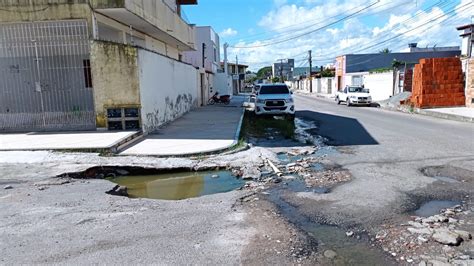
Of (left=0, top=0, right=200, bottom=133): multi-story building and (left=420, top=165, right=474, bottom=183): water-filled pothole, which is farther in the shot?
(left=0, top=0, right=200, bottom=133): multi-story building

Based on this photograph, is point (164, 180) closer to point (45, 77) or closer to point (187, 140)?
point (187, 140)

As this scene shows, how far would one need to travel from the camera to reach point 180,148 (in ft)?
34.5

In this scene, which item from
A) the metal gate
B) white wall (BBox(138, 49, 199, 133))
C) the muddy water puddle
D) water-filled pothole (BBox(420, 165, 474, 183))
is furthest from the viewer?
white wall (BBox(138, 49, 199, 133))

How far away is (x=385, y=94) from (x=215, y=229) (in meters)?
31.0

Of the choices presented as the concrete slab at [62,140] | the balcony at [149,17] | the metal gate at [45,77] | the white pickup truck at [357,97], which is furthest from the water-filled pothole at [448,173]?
the white pickup truck at [357,97]

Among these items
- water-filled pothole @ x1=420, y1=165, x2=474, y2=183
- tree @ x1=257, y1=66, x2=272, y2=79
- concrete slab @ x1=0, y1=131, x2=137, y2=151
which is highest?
tree @ x1=257, y1=66, x2=272, y2=79

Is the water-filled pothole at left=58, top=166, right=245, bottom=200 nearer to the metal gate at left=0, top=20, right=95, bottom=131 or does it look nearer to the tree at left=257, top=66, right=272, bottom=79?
the metal gate at left=0, top=20, right=95, bottom=131

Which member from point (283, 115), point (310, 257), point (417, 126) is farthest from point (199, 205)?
point (283, 115)

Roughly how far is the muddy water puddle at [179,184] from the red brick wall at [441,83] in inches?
771

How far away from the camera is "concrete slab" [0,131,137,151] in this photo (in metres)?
10.1

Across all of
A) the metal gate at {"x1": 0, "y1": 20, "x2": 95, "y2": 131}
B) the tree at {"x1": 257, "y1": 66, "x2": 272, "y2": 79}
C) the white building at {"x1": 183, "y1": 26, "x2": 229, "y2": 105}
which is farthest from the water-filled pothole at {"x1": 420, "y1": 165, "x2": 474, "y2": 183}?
the tree at {"x1": 257, "y1": 66, "x2": 272, "y2": 79}

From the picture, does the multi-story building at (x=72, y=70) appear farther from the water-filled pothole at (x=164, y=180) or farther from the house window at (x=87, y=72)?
the water-filled pothole at (x=164, y=180)

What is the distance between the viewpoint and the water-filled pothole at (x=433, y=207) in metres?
5.38

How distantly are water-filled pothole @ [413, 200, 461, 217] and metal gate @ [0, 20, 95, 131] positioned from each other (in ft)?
35.9
